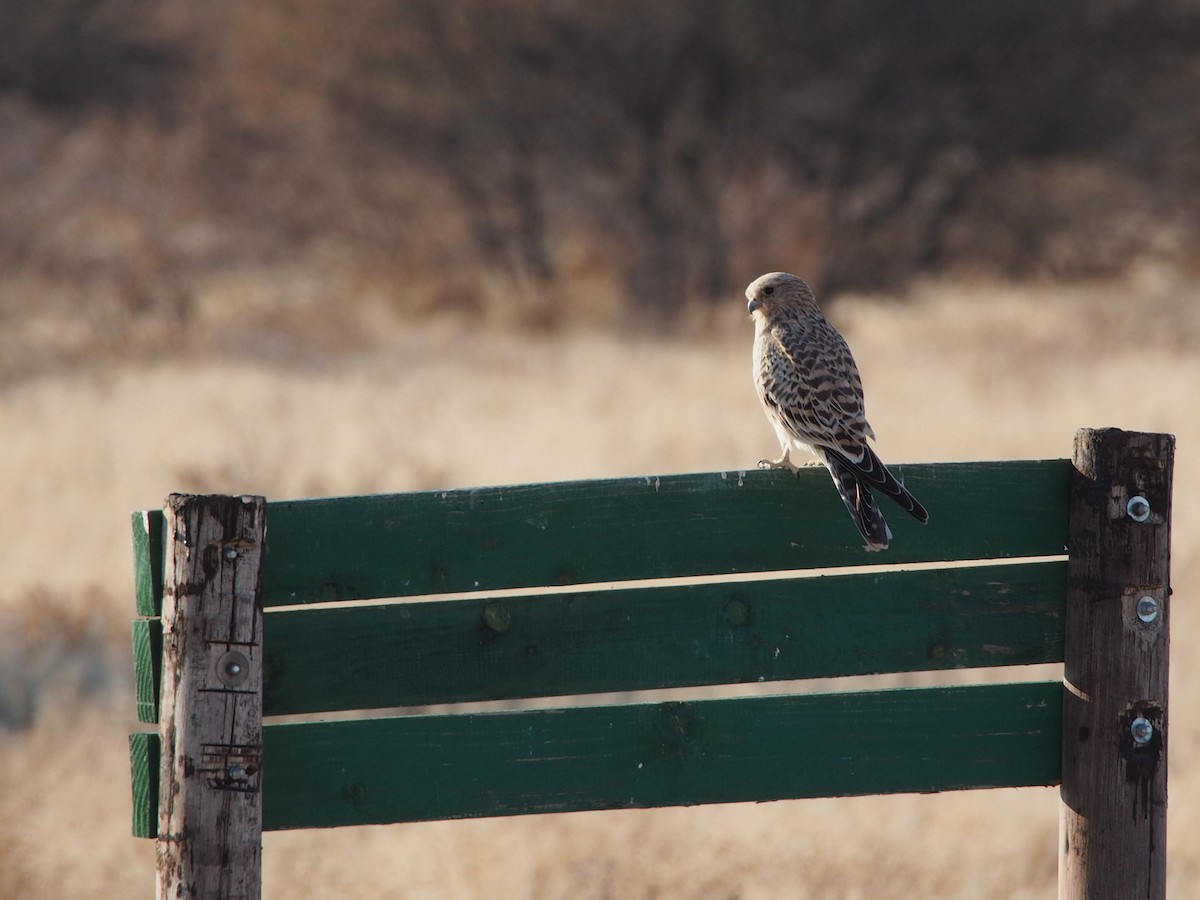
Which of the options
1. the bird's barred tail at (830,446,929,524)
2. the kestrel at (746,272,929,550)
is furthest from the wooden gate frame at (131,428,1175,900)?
the kestrel at (746,272,929,550)

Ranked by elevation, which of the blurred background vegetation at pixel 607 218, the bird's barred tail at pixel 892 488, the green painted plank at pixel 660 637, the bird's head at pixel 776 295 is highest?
the blurred background vegetation at pixel 607 218

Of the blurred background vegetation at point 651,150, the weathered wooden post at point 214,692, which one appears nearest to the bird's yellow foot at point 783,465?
the weathered wooden post at point 214,692

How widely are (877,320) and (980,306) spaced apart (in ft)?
4.90

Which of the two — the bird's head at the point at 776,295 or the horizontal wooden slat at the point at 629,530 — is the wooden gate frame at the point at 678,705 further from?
the bird's head at the point at 776,295

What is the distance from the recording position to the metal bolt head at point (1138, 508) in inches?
102

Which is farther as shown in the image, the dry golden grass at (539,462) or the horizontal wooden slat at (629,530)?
the dry golden grass at (539,462)

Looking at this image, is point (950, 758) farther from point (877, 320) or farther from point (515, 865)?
point (877, 320)

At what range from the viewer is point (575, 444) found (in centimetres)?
953

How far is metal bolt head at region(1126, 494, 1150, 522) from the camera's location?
8.50 ft

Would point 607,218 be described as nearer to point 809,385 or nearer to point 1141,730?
point 809,385

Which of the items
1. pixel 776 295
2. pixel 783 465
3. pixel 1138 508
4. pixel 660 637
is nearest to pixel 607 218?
pixel 776 295

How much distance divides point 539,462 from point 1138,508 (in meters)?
6.59

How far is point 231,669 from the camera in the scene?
2.30m

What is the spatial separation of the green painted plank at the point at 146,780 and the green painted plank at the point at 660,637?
0.20m
